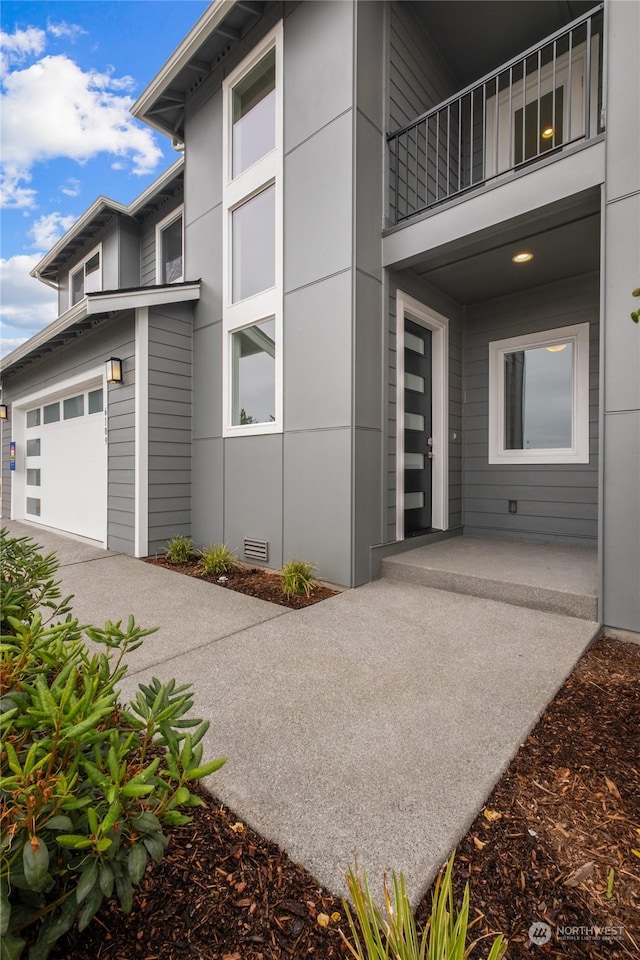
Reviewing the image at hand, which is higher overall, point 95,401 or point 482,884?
point 95,401

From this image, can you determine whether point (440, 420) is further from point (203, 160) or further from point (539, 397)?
point (203, 160)

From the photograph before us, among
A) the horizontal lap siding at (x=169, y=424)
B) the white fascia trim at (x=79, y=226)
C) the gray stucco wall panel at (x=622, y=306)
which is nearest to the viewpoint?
the gray stucco wall panel at (x=622, y=306)

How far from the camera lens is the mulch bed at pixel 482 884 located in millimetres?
1018

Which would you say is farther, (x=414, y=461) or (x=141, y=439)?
(x=141, y=439)

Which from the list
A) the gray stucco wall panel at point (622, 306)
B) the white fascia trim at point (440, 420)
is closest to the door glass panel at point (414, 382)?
the white fascia trim at point (440, 420)

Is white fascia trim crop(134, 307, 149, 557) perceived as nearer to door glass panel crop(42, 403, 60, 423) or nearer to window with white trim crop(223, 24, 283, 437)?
window with white trim crop(223, 24, 283, 437)

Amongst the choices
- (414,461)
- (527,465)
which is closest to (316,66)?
(414,461)

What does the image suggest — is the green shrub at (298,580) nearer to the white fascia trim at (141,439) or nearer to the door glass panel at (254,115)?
the white fascia trim at (141,439)

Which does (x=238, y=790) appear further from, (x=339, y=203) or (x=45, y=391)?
(x=45, y=391)

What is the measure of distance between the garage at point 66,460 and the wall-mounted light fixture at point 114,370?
0.66 metres

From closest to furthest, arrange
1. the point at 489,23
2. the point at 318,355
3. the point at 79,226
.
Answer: the point at 318,355
the point at 489,23
the point at 79,226

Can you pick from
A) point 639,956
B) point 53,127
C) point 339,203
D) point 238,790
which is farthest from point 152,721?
point 53,127

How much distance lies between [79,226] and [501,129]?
770 centimetres

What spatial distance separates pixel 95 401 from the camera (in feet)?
20.3
